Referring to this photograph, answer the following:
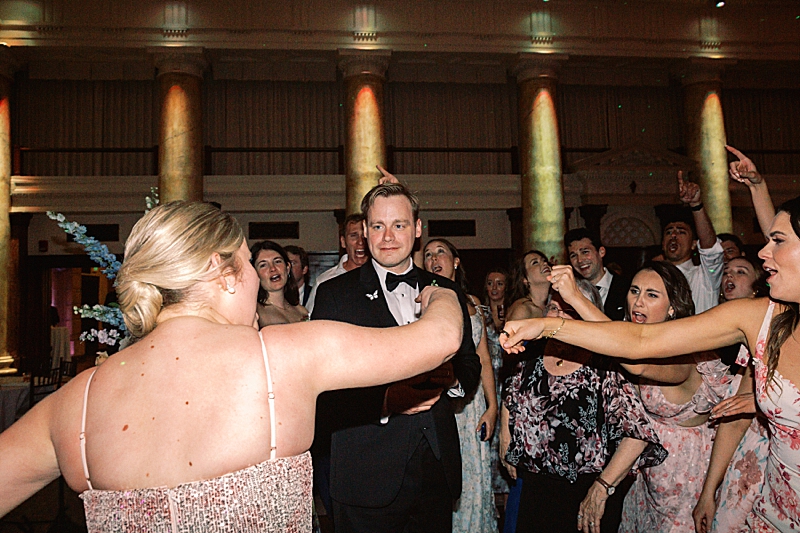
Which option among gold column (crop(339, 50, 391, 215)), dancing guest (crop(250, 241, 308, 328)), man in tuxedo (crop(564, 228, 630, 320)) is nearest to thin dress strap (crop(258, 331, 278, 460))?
dancing guest (crop(250, 241, 308, 328))

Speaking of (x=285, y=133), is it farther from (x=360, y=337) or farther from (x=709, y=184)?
(x=360, y=337)

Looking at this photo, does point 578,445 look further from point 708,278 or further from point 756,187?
point 708,278

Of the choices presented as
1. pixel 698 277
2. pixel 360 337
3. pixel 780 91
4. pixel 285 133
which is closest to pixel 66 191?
pixel 285 133

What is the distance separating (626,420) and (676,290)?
2.21ft

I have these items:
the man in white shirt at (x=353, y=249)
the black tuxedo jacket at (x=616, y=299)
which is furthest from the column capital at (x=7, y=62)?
the black tuxedo jacket at (x=616, y=299)

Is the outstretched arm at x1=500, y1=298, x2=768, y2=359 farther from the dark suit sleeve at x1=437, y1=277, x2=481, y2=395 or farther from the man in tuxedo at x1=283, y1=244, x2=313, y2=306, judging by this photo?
the man in tuxedo at x1=283, y1=244, x2=313, y2=306

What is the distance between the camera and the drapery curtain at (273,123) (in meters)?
12.6

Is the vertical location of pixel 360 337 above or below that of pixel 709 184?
below

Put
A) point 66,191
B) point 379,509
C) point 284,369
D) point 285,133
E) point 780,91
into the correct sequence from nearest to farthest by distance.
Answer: point 284,369
point 379,509
point 66,191
point 285,133
point 780,91

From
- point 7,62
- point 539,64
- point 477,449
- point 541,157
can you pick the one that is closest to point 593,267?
point 477,449

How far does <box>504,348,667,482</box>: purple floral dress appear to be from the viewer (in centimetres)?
251

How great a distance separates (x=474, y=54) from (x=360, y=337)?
10674 millimetres

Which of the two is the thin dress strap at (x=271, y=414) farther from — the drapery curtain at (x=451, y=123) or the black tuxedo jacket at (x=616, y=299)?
the drapery curtain at (x=451, y=123)

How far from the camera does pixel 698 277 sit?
439 centimetres
